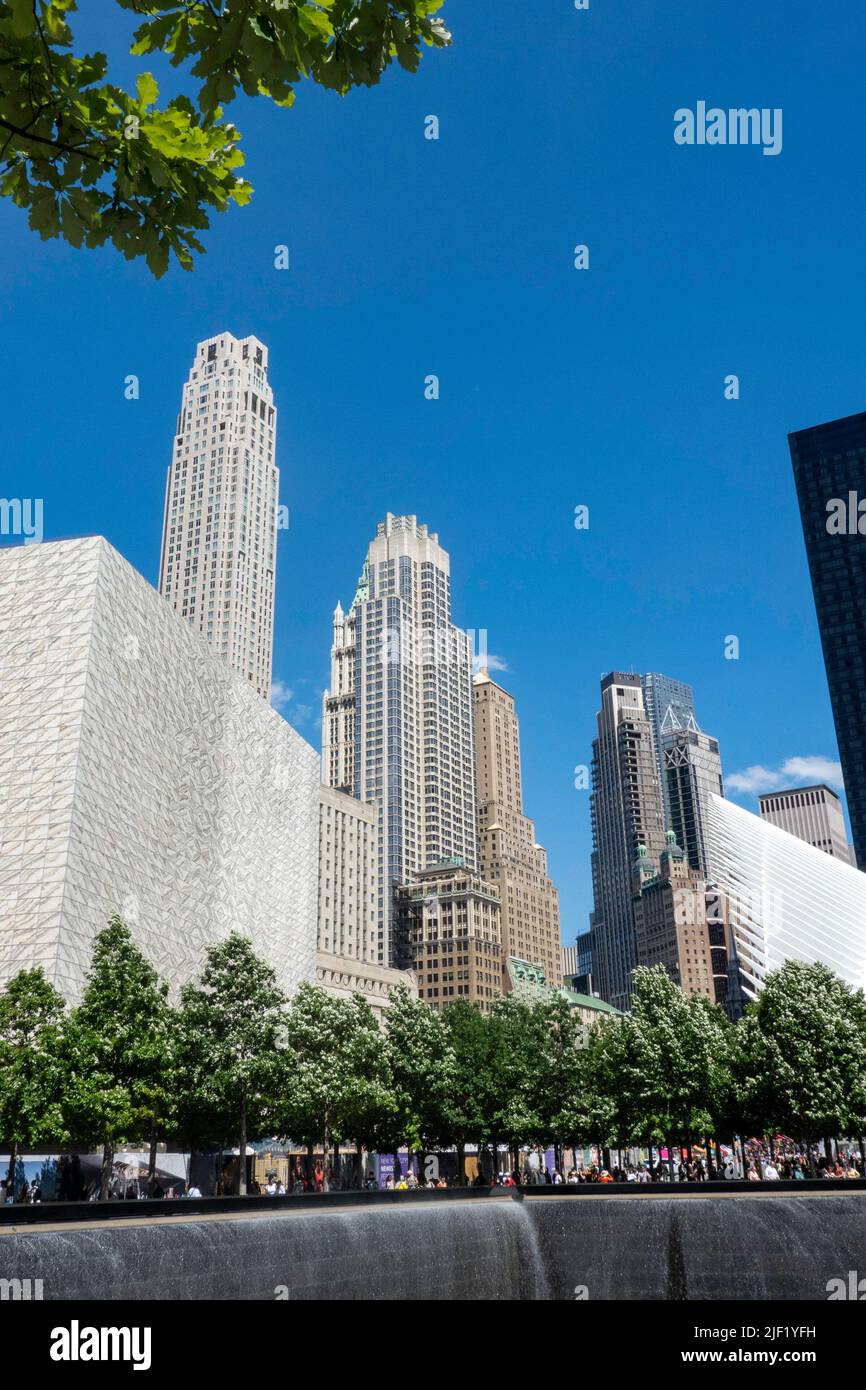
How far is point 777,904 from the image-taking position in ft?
214

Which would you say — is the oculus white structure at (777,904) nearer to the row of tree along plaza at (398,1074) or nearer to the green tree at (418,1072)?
the row of tree along plaza at (398,1074)

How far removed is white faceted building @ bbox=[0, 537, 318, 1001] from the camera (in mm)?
58812

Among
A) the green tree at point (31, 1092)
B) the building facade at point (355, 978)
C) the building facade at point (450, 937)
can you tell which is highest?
the building facade at point (450, 937)

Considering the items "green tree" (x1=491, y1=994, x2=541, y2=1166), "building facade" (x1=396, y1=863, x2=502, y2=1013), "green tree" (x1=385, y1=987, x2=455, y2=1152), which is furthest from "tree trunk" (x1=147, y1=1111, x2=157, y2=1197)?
"building facade" (x1=396, y1=863, x2=502, y2=1013)

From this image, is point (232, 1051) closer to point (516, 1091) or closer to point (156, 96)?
point (516, 1091)

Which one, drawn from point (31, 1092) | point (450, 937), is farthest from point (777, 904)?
point (450, 937)

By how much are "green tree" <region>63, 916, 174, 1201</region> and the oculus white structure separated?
31972 mm

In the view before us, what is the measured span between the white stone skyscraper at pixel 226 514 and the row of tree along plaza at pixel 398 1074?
116 meters

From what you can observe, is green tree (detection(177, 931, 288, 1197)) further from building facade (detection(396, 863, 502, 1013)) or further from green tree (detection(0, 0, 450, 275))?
building facade (detection(396, 863, 502, 1013))

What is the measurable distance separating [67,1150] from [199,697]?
131 ft

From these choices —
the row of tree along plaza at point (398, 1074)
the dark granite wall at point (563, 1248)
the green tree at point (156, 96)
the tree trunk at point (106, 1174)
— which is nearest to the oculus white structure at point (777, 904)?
the row of tree along plaza at point (398, 1074)

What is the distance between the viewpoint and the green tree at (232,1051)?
47.8m

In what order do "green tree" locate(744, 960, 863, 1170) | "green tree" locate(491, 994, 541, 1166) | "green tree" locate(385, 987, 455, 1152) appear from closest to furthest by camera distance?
1. "green tree" locate(744, 960, 863, 1170)
2. "green tree" locate(385, 987, 455, 1152)
3. "green tree" locate(491, 994, 541, 1166)
